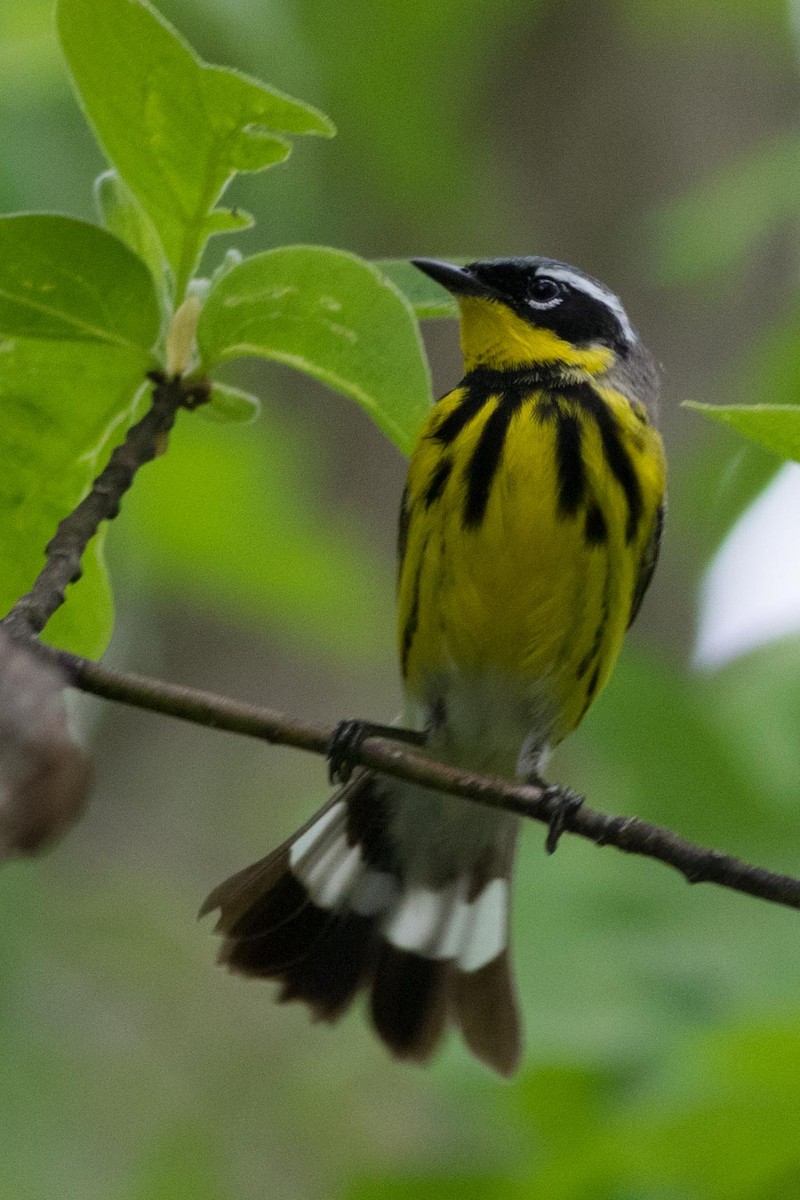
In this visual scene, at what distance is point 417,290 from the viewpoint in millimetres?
2777

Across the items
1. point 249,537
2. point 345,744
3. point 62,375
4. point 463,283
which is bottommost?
point 249,537

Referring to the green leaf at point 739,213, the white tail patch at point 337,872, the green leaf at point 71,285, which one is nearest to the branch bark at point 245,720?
the green leaf at point 71,285

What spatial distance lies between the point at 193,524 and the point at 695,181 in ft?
11.3

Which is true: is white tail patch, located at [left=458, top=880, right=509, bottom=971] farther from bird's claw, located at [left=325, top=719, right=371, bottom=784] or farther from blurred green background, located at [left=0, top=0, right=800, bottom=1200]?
bird's claw, located at [left=325, top=719, right=371, bottom=784]

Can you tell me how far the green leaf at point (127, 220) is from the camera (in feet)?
8.50

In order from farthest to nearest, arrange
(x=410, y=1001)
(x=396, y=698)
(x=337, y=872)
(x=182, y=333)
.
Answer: (x=396, y=698), (x=337, y=872), (x=410, y=1001), (x=182, y=333)

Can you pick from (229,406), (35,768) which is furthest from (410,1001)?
(35,768)

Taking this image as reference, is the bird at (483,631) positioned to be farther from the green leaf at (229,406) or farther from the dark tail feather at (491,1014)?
the green leaf at (229,406)

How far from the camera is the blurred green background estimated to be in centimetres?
356

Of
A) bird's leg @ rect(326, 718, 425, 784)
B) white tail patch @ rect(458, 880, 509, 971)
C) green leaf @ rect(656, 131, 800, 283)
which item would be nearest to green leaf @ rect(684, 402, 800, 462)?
bird's leg @ rect(326, 718, 425, 784)

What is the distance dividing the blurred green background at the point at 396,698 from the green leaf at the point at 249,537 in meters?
0.02

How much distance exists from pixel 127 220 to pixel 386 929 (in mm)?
1987

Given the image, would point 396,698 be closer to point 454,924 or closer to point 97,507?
point 454,924

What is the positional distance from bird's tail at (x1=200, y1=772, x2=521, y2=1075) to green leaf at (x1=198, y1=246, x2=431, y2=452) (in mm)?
811
